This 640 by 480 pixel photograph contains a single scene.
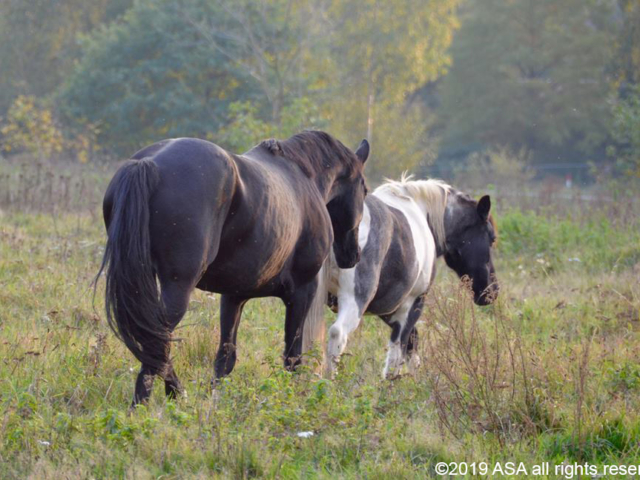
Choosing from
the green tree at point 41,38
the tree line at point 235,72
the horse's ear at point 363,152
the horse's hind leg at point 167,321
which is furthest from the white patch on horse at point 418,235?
the green tree at point 41,38

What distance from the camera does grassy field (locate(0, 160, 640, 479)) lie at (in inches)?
138

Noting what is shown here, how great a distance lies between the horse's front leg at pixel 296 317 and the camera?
496 cm

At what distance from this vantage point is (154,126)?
28.4 metres

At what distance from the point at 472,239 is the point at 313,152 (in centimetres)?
227

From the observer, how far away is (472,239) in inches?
273

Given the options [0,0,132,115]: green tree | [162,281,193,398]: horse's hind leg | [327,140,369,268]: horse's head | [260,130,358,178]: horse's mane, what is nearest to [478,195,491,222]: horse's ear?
[327,140,369,268]: horse's head

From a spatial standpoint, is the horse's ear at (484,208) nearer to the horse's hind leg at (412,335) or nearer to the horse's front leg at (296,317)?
the horse's hind leg at (412,335)

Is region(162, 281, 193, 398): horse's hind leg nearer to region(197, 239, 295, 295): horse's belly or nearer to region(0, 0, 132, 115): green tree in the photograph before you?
region(197, 239, 295, 295): horse's belly

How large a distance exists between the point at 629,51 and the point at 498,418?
26985 millimetres

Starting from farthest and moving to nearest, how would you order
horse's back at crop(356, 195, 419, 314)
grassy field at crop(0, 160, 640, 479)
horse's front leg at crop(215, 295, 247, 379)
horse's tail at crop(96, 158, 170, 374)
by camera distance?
horse's back at crop(356, 195, 419, 314)
horse's front leg at crop(215, 295, 247, 379)
horse's tail at crop(96, 158, 170, 374)
grassy field at crop(0, 160, 640, 479)

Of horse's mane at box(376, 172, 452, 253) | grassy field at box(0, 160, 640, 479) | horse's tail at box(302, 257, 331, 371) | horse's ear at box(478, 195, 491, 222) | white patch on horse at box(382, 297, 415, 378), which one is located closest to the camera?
grassy field at box(0, 160, 640, 479)

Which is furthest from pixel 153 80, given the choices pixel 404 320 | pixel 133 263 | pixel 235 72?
pixel 133 263

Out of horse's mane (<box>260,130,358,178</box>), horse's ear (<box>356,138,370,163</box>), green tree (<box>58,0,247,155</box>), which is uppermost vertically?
horse's mane (<box>260,130,358,178</box>)

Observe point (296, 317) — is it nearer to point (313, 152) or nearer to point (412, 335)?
point (313, 152)
